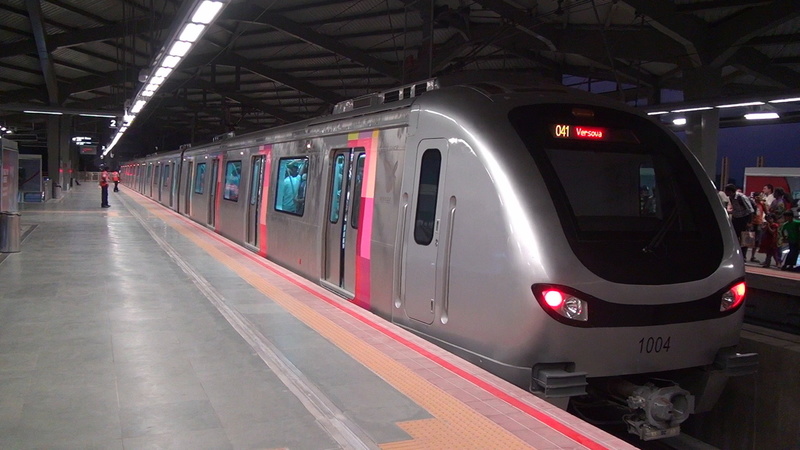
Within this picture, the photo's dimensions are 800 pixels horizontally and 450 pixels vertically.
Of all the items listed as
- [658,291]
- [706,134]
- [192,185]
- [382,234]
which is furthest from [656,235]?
[192,185]

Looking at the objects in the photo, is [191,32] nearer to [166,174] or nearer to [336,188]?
[336,188]

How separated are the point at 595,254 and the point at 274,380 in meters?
2.64

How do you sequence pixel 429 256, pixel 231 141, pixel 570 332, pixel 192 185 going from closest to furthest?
pixel 570 332 < pixel 429 256 < pixel 231 141 < pixel 192 185

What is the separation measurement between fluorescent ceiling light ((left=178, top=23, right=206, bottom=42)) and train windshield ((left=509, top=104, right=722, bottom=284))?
5477 mm

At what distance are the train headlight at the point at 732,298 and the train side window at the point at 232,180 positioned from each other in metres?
11.2

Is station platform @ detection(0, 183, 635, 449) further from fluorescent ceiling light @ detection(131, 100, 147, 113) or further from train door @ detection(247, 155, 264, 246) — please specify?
fluorescent ceiling light @ detection(131, 100, 147, 113)

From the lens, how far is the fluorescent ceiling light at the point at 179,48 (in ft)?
33.6

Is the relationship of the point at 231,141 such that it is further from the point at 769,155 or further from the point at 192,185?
the point at 769,155

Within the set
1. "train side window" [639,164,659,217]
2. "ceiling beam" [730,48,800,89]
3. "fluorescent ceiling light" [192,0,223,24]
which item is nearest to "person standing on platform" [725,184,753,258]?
"ceiling beam" [730,48,800,89]

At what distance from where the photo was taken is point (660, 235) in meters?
5.35

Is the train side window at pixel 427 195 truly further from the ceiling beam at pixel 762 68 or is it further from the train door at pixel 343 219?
the ceiling beam at pixel 762 68

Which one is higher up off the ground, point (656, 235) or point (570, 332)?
point (656, 235)

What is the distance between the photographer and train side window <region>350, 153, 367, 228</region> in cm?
802

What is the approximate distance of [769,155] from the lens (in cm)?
2417
